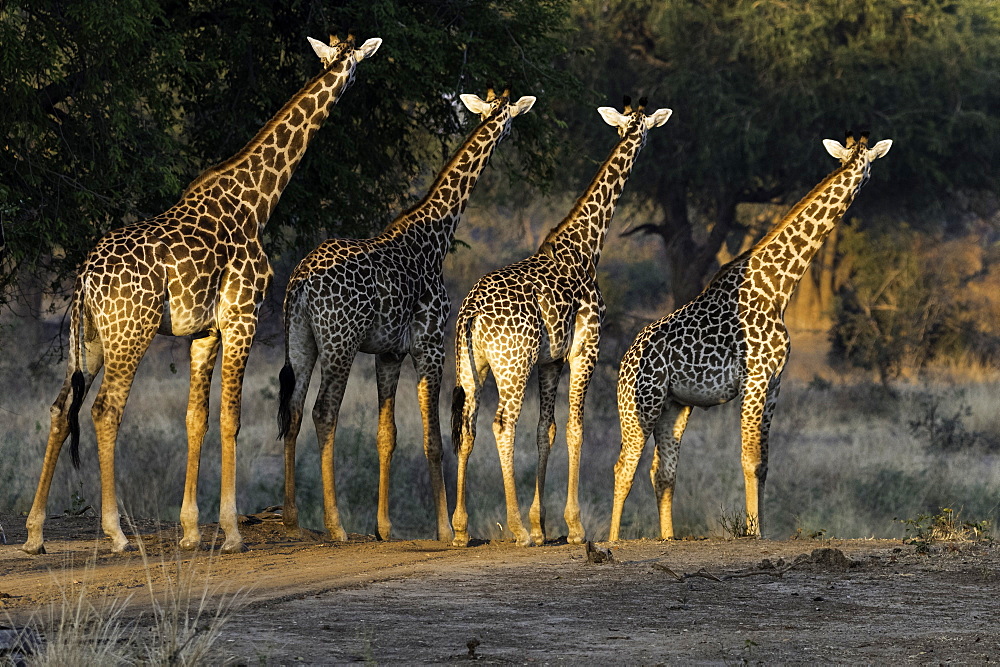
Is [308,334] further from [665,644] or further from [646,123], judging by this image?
[665,644]

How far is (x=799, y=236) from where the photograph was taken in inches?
418

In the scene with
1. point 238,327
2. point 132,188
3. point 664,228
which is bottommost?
point 238,327

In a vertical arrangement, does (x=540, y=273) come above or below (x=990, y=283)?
below

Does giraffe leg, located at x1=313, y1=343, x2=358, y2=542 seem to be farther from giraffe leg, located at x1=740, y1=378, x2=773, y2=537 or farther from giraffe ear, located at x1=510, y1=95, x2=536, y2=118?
giraffe leg, located at x1=740, y1=378, x2=773, y2=537

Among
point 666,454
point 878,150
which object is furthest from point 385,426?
point 878,150

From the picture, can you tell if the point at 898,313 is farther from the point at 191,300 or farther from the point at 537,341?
the point at 191,300

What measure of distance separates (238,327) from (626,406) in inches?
124

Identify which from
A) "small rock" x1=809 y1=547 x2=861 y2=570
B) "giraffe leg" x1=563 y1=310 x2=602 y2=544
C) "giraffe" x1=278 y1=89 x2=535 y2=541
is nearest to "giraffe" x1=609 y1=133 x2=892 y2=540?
"giraffe leg" x1=563 y1=310 x2=602 y2=544

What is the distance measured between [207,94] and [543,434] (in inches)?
219

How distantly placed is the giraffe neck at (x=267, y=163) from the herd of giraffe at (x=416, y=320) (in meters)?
0.01

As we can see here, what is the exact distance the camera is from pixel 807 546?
30.1ft

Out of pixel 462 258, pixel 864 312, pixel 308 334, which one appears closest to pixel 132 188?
pixel 308 334

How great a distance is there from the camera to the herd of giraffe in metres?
8.52

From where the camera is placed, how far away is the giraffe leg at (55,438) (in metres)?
8.41
